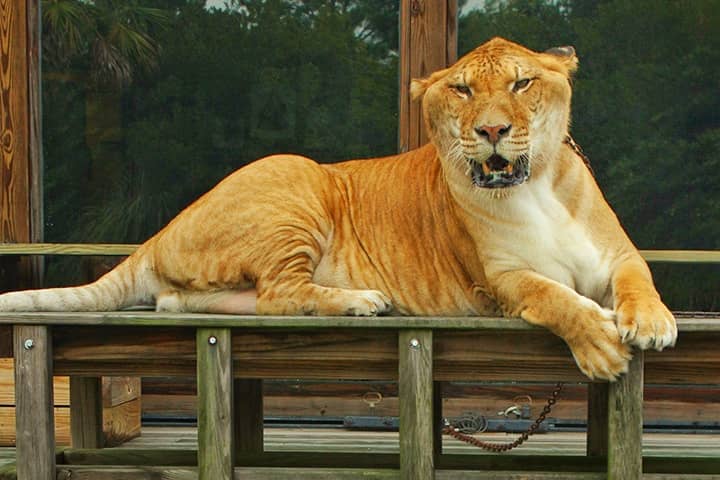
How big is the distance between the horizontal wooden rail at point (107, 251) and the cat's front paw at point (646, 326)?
2.14 m

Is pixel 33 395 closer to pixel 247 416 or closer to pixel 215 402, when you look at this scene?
pixel 215 402

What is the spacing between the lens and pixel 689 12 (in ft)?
21.1

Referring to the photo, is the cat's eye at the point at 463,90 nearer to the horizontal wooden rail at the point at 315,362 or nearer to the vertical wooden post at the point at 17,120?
the horizontal wooden rail at the point at 315,362

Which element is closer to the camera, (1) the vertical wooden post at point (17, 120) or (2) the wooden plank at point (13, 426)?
(2) the wooden plank at point (13, 426)

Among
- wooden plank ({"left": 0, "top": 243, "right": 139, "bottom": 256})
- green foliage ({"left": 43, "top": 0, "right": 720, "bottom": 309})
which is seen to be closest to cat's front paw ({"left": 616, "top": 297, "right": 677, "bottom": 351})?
green foliage ({"left": 43, "top": 0, "right": 720, "bottom": 309})

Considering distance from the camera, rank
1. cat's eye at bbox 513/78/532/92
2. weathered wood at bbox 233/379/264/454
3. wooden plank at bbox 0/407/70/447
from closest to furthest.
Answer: cat's eye at bbox 513/78/532/92
weathered wood at bbox 233/379/264/454
wooden plank at bbox 0/407/70/447

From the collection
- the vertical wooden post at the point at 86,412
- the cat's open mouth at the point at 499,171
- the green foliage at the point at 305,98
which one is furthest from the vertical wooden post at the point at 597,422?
the vertical wooden post at the point at 86,412

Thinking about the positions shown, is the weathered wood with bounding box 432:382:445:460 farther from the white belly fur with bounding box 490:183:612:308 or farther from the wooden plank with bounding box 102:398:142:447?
the wooden plank with bounding box 102:398:142:447

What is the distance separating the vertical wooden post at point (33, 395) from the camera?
419 centimetres

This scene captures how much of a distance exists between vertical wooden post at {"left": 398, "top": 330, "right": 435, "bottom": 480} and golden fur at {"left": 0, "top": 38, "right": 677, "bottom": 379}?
0.21 meters

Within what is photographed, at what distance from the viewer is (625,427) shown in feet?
13.0

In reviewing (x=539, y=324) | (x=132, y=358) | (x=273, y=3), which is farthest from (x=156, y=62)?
(x=539, y=324)

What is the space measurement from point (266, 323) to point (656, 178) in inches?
124

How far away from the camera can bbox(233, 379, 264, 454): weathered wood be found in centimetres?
514
